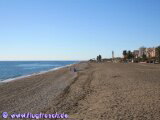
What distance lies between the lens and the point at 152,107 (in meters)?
7.01

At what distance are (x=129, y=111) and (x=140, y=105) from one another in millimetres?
1089

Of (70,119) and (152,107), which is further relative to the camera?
(152,107)

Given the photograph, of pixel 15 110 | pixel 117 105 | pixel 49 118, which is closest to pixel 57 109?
pixel 49 118

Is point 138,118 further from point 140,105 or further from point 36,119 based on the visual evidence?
point 36,119

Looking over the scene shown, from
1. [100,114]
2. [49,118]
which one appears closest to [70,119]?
[49,118]

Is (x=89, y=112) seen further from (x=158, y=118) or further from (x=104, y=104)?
(x=158, y=118)

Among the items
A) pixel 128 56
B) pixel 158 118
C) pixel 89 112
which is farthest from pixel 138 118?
pixel 128 56

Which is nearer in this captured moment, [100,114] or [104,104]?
[100,114]

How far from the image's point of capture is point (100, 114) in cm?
633

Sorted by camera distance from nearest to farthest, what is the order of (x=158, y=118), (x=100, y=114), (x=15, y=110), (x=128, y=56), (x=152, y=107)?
(x=158, y=118) < (x=100, y=114) < (x=152, y=107) < (x=15, y=110) < (x=128, y=56)

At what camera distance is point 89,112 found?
6594 millimetres

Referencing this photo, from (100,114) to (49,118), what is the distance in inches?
73.7

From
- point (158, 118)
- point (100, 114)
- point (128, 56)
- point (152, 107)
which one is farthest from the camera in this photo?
point (128, 56)

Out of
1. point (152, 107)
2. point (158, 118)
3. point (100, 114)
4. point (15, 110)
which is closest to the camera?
point (158, 118)
